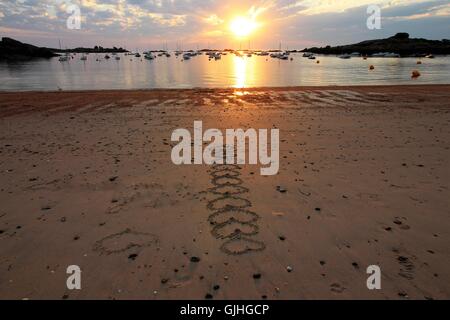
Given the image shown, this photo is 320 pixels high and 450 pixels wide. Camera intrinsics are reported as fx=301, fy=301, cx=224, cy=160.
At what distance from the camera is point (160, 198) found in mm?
6566

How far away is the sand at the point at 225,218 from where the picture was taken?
4.11 metres

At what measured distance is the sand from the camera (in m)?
4.11

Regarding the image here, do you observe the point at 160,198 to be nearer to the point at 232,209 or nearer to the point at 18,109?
the point at 232,209

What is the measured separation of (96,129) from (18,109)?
835cm

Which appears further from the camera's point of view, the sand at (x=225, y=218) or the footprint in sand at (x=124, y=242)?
the footprint in sand at (x=124, y=242)

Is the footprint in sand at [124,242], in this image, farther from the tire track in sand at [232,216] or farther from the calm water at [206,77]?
the calm water at [206,77]

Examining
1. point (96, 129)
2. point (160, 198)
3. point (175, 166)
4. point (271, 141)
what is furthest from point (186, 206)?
point (96, 129)

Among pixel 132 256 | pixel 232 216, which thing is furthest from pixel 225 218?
pixel 132 256

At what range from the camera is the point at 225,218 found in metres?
5.69

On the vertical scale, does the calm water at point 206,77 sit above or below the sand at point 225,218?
above

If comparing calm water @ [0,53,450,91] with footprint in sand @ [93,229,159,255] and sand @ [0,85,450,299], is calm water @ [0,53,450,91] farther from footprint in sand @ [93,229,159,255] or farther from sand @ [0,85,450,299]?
footprint in sand @ [93,229,159,255]

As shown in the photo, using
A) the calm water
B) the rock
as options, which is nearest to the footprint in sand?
the rock

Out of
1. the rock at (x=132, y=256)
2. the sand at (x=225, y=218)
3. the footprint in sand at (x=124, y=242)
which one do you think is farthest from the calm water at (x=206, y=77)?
the rock at (x=132, y=256)

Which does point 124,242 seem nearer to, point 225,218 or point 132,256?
point 132,256
